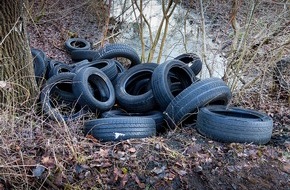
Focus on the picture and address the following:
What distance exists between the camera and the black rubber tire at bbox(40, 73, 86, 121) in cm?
482

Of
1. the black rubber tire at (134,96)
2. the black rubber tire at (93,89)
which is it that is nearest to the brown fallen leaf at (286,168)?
the black rubber tire at (134,96)

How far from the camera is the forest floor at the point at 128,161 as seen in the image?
3766mm

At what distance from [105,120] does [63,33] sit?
6.06m

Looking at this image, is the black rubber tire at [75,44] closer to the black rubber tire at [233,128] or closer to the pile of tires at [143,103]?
the pile of tires at [143,103]

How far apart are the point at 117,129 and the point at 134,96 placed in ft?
3.54

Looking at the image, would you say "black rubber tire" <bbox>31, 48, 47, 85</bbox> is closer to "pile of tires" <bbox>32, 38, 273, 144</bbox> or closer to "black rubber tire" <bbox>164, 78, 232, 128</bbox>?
"pile of tires" <bbox>32, 38, 273, 144</bbox>

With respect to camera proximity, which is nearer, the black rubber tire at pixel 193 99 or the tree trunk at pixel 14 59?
the tree trunk at pixel 14 59

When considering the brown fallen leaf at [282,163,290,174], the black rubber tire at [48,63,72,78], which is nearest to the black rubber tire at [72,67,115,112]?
the black rubber tire at [48,63,72,78]

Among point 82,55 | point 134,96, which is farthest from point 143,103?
point 82,55

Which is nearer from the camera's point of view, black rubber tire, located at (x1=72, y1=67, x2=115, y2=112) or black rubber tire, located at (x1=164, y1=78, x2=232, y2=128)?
black rubber tire, located at (x1=164, y1=78, x2=232, y2=128)

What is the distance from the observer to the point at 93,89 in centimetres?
564

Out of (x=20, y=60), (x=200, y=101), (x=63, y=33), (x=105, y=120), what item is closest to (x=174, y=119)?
(x=200, y=101)

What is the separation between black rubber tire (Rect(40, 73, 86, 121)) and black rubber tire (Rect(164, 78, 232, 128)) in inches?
50.3

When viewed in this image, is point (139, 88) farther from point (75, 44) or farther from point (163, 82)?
point (75, 44)
